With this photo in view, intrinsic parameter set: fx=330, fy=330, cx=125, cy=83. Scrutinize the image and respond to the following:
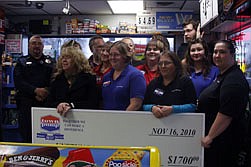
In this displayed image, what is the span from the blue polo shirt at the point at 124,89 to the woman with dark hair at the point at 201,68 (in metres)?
0.54

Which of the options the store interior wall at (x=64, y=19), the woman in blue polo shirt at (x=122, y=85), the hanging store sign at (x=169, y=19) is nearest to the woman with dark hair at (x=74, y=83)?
the woman in blue polo shirt at (x=122, y=85)

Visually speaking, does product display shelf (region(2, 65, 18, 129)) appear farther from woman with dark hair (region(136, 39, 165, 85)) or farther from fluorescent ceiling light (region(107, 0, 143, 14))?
woman with dark hair (region(136, 39, 165, 85))

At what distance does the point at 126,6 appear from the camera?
7.08m

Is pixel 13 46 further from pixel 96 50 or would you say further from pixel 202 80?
pixel 202 80

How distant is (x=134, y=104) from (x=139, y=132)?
0.24 metres

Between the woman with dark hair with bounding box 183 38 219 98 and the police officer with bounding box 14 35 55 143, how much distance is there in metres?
1.60

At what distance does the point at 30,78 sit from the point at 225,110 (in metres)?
2.19

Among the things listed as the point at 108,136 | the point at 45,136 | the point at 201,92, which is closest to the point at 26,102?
the point at 45,136

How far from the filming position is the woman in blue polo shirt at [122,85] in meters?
2.82

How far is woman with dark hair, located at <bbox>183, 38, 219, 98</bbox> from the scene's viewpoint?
3.02 m

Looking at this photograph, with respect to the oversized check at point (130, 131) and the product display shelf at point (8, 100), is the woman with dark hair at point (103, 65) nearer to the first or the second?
the oversized check at point (130, 131)

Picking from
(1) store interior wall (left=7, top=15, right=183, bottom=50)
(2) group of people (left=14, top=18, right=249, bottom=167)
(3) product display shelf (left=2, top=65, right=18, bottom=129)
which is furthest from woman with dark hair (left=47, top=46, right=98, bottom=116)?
(1) store interior wall (left=7, top=15, right=183, bottom=50)

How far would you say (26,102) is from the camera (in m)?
3.69

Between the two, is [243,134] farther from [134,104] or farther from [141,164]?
[141,164]
